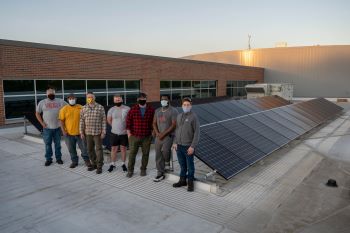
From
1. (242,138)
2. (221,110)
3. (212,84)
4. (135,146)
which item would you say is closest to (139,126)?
(135,146)

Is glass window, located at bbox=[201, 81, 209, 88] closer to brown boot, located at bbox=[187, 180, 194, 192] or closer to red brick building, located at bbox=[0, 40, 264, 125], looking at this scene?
red brick building, located at bbox=[0, 40, 264, 125]

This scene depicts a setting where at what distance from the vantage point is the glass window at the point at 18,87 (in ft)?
45.7

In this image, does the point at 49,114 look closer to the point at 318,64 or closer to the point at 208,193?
the point at 208,193

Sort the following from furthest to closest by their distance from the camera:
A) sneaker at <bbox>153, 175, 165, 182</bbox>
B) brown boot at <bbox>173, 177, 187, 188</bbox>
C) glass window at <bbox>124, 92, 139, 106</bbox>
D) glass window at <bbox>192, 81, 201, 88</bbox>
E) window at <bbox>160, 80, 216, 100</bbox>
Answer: glass window at <bbox>192, 81, 201, 88</bbox> → window at <bbox>160, 80, 216, 100</bbox> → glass window at <bbox>124, 92, 139, 106</bbox> → sneaker at <bbox>153, 175, 165, 182</bbox> → brown boot at <bbox>173, 177, 187, 188</bbox>

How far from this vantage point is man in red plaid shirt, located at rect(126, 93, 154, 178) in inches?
259

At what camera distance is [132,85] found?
20.9 m

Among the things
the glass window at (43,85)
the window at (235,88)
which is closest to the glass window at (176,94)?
the window at (235,88)

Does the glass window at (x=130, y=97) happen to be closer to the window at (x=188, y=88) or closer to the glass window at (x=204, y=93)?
the window at (x=188, y=88)

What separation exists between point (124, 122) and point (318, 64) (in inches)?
1609

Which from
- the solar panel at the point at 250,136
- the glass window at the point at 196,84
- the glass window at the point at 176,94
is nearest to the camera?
the solar panel at the point at 250,136

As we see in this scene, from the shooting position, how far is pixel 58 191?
5.90m

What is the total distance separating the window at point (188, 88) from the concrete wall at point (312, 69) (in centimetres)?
1674

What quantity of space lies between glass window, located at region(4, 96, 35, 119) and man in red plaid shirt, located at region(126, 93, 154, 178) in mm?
10226

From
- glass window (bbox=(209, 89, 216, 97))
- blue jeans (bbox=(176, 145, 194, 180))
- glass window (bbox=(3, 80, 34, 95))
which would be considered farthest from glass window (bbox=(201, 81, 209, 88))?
blue jeans (bbox=(176, 145, 194, 180))
